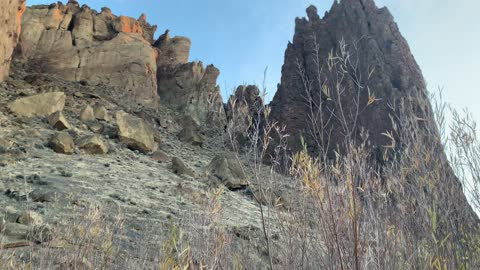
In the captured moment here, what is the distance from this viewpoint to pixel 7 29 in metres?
19.5

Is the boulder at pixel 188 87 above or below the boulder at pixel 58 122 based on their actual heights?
above

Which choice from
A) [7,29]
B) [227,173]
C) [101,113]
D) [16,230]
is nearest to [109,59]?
[101,113]

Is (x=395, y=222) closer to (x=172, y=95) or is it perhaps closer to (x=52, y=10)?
(x=172, y=95)

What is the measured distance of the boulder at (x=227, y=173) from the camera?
15.5 metres

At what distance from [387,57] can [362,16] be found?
5.11 meters

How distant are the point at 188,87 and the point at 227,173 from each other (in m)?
16.9

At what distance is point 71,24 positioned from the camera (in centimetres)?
2948

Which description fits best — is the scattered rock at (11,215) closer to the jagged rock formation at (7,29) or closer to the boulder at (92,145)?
the boulder at (92,145)

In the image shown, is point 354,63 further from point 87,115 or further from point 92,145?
point 92,145

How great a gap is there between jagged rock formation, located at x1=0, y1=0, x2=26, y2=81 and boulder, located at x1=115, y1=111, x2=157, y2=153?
710 centimetres

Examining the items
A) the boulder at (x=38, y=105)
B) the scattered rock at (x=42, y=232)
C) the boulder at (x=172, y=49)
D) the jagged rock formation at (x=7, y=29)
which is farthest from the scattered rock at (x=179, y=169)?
the boulder at (x=172, y=49)

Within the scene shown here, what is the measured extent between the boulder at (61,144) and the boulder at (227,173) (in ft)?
17.8

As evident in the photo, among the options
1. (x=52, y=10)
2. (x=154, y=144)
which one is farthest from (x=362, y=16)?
(x=52, y=10)

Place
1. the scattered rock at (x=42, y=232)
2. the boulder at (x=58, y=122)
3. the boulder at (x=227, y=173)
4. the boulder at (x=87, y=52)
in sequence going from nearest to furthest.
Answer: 1. the scattered rock at (x=42, y=232)
2. the boulder at (x=227, y=173)
3. the boulder at (x=58, y=122)
4. the boulder at (x=87, y=52)
